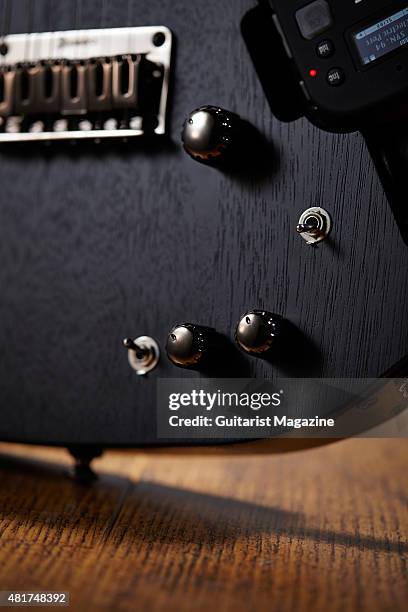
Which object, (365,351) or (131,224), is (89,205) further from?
(365,351)

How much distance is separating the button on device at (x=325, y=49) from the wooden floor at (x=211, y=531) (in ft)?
1.09

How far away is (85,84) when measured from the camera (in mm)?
598

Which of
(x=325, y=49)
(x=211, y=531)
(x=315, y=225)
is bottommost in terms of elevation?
(x=211, y=531)

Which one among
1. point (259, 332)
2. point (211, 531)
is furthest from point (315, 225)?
point (211, 531)

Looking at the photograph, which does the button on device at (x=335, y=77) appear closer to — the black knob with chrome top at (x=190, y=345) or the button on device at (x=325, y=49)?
the button on device at (x=325, y=49)

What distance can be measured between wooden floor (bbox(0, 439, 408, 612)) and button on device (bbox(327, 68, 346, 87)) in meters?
0.31

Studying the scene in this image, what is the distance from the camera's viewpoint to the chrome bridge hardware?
0.58m

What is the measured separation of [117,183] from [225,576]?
1.03 feet

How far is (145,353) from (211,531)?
14 cm

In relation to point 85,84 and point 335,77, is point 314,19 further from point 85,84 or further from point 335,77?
point 85,84

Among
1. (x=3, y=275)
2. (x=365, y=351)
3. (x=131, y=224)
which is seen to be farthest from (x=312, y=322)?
(x=3, y=275)

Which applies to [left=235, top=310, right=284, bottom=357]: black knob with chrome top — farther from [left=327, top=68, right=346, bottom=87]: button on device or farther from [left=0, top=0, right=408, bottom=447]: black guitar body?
[left=327, top=68, right=346, bottom=87]: button on device

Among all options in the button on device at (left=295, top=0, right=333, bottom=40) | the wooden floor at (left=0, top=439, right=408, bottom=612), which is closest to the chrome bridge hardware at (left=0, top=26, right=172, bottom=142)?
the button on device at (left=295, top=0, right=333, bottom=40)

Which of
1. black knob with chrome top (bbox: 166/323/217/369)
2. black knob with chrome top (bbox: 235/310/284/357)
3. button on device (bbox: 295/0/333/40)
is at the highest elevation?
button on device (bbox: 295/0/333/40)
